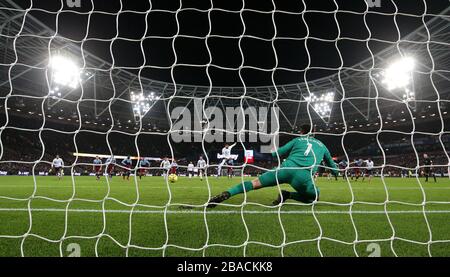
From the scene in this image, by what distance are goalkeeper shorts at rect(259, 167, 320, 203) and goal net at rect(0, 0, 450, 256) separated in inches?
4.0

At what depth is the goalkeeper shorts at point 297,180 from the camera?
4758 millimetres

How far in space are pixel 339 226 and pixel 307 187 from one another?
109 cm

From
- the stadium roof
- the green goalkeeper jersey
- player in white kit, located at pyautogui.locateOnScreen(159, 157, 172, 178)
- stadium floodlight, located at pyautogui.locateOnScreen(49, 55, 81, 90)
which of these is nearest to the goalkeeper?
the green goalkeeper jersey

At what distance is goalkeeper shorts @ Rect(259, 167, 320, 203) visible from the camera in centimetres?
476

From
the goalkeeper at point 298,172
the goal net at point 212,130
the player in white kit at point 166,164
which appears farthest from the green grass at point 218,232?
the player in white kit at point 166,164

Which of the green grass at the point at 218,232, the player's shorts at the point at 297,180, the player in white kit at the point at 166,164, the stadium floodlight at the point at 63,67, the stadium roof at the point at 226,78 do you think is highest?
the stadium roof at the point at 226,78

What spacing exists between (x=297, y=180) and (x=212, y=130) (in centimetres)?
600

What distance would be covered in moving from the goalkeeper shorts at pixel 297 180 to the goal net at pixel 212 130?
0.10 meters

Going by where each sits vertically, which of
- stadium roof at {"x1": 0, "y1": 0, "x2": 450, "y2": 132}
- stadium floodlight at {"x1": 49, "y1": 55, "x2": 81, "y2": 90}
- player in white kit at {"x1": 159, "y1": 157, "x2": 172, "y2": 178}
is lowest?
player in white kit at {"x1": 159, "y1": 157, "x2": 172, "y2": 178}

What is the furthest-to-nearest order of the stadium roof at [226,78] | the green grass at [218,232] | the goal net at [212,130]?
1. the stadium roof at [226,78]
2. the goal net at [212,130]
3. the green grass at [218,232]

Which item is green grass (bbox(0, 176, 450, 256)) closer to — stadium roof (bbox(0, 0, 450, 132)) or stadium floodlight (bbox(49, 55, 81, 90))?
stadium floodlight (bbox(49, 55, 81, 90))

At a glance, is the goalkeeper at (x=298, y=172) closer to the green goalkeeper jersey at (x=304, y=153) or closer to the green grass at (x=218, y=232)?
the green goalkeeper jersey at (x=304, y=153)

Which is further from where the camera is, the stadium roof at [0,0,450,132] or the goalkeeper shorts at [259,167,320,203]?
the stadium roof at [0,0,450,132]
